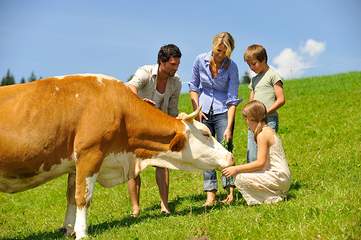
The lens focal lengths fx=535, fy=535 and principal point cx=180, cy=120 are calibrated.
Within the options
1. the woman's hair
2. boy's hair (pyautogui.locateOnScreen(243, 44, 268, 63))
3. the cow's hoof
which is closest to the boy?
boy's hair (pyautogui.locateOnScreen(243, 44, 268, 63))

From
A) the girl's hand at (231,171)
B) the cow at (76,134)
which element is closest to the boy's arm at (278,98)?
the girl's hand at (231,171)

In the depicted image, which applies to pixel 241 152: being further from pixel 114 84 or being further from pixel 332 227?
pixel 332 227

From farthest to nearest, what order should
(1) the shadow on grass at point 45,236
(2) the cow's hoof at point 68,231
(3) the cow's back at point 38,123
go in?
(1) the shadow on grass at point 45,236, (2) the cow's hoof at point 68,231, (3) the cow's back at point 38,123

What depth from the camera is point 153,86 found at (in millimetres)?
9352

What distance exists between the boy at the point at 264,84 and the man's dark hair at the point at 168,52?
51.7 inches

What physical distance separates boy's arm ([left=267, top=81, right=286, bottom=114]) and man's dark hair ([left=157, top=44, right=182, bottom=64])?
1.82 meters

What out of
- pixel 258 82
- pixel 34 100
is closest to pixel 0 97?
pixel 34 100

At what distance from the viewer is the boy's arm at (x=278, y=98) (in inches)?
364

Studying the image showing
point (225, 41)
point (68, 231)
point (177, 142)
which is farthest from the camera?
point (225, 41)

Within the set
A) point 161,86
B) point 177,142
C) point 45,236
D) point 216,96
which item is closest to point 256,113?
point 177,142

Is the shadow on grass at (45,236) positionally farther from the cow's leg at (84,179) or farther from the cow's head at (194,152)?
Result: the cow's head at (194,152)

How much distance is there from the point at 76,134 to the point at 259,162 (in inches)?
109

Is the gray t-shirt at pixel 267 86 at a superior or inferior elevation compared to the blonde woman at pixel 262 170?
superior

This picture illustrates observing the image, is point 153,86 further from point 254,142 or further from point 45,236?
point 45,236
